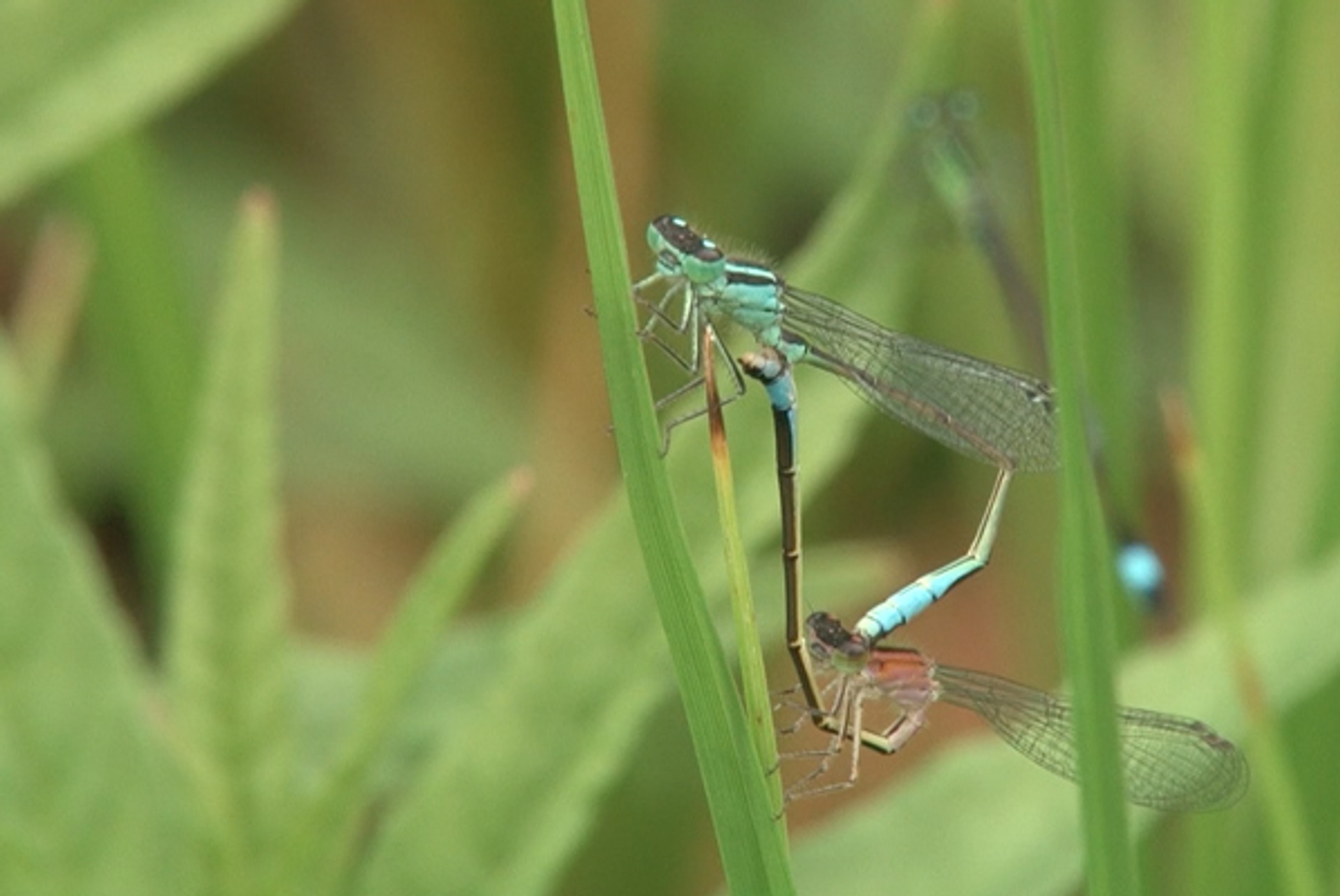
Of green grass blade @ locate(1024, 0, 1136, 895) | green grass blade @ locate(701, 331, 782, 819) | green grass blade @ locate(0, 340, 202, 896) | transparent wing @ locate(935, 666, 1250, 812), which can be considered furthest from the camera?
transparent wing @ locate(935, 666, 1250, 812)

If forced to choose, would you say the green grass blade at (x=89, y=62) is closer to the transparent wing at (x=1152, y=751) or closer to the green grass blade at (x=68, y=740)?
the green grass blade at (x=68, y=740)

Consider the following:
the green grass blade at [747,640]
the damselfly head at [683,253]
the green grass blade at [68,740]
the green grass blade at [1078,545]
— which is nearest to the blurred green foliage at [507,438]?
the green grass blade at [68,740]

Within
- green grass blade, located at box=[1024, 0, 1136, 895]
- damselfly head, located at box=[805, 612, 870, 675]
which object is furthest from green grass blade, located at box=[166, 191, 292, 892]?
green grass blade, located at box=[1024, 0, 1136, 895]

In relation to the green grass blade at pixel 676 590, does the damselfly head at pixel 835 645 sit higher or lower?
higher

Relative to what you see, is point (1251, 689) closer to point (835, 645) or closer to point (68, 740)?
point (835, 645)

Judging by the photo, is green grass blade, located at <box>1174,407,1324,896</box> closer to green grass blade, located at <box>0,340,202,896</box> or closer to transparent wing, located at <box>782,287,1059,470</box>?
transparent wing, located at <box>782,287,1059,470</box>

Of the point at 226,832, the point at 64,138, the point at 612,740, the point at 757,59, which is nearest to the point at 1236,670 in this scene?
the point at 612,740

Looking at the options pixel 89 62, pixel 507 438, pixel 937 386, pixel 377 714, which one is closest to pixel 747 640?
pixel 377 714
